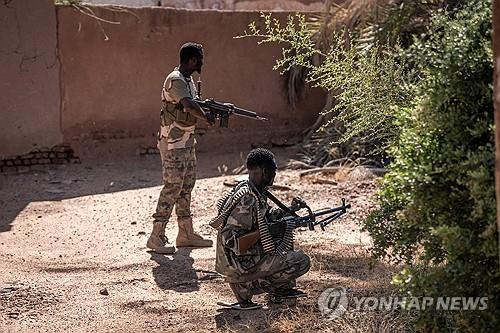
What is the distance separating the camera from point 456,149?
11.3 feet

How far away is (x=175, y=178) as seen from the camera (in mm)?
6180

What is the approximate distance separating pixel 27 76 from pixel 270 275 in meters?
5.22

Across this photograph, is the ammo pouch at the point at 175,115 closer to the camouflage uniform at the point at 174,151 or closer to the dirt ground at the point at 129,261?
the camouflage uniform at the point at 174,151

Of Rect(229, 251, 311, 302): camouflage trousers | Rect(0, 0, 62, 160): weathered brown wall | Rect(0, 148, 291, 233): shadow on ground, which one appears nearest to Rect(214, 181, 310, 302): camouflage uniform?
Rect(229, 251, 311, 302): camouflage trousers

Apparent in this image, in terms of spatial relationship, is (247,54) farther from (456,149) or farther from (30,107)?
(456,149)

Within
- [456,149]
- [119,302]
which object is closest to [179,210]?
[119,302]

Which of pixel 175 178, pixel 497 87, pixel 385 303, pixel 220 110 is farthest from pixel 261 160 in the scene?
pixel 497 87

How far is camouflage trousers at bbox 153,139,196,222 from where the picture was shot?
20.3 ft

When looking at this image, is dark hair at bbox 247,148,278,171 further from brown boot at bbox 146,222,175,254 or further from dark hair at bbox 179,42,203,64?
brown boot at bbox 146,222,175,254

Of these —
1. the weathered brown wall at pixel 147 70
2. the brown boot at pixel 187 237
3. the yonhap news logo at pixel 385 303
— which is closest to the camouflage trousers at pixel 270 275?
the yonhap news logo at pixel 385 303

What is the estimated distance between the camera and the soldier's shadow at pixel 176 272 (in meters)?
5.51

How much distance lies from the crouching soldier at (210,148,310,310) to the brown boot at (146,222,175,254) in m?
1.40

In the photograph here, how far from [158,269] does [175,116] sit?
3.70 feet

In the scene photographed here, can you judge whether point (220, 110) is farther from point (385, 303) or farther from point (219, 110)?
point (385, 303)
